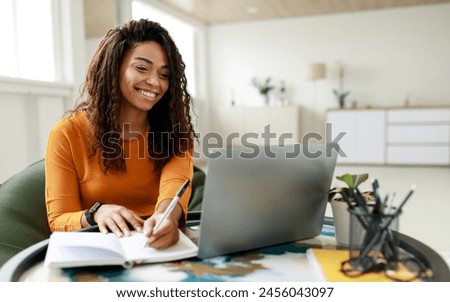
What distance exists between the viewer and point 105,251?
1.87 ft

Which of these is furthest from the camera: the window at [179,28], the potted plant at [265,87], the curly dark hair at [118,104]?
the potted plant at [265,87]

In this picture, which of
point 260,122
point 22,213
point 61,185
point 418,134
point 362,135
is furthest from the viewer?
point 260,122

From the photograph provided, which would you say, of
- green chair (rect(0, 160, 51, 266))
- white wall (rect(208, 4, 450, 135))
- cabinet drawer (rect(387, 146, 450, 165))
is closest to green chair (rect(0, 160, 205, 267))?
green chair (rect(0, 160, 51, 266))

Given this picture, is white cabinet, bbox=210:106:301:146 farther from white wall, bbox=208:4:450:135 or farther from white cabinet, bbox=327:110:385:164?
white cabinet, bbox=327:110:385:164

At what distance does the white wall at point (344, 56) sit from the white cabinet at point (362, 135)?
0.57m

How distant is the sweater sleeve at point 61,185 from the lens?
81 cm

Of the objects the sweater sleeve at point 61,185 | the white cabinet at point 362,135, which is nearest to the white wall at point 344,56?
the white cabinet at point 362,135

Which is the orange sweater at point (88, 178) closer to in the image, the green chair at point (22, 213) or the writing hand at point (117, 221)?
the writing hand at point (117, 221)

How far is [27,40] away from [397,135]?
3820 mm

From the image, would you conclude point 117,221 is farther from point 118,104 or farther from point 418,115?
point 418,115

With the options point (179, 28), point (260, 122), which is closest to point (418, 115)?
point (260, 122)
